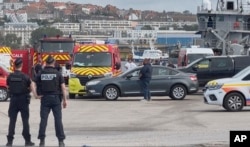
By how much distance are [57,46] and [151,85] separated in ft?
34.3

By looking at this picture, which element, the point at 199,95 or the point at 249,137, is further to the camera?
the point at 199,95

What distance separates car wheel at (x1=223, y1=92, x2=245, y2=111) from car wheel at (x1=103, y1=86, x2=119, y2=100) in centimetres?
792

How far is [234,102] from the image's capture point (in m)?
27.1

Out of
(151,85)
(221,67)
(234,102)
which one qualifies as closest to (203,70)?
(221,67)

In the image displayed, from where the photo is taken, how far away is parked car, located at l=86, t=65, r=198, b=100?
3406cm

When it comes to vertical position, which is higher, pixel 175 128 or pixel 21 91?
pixel 21 91

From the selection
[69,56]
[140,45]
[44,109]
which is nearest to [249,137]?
[44,109]

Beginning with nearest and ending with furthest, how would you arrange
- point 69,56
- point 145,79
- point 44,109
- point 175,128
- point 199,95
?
point 44,109
point 175,128
point 145,79
point 199,95
point 69,56

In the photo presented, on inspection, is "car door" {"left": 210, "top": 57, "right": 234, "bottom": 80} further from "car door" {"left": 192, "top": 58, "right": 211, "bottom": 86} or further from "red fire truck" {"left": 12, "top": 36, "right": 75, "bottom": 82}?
"red fire truck" {"left": 12, "top": 36, "right": 75, "bottom": 82}

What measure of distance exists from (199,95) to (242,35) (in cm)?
3922

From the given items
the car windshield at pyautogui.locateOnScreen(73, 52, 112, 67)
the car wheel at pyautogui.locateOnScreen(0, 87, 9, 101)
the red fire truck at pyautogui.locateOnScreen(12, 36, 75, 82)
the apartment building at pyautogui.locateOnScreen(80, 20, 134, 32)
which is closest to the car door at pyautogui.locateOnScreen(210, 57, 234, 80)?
the car windshield at pyautogui.locateOnScreen(73, 52, 112, 67)

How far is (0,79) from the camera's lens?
1329 inches

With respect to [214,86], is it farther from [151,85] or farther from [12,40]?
[12,40]

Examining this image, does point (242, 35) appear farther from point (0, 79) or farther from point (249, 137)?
point (249, 137)
